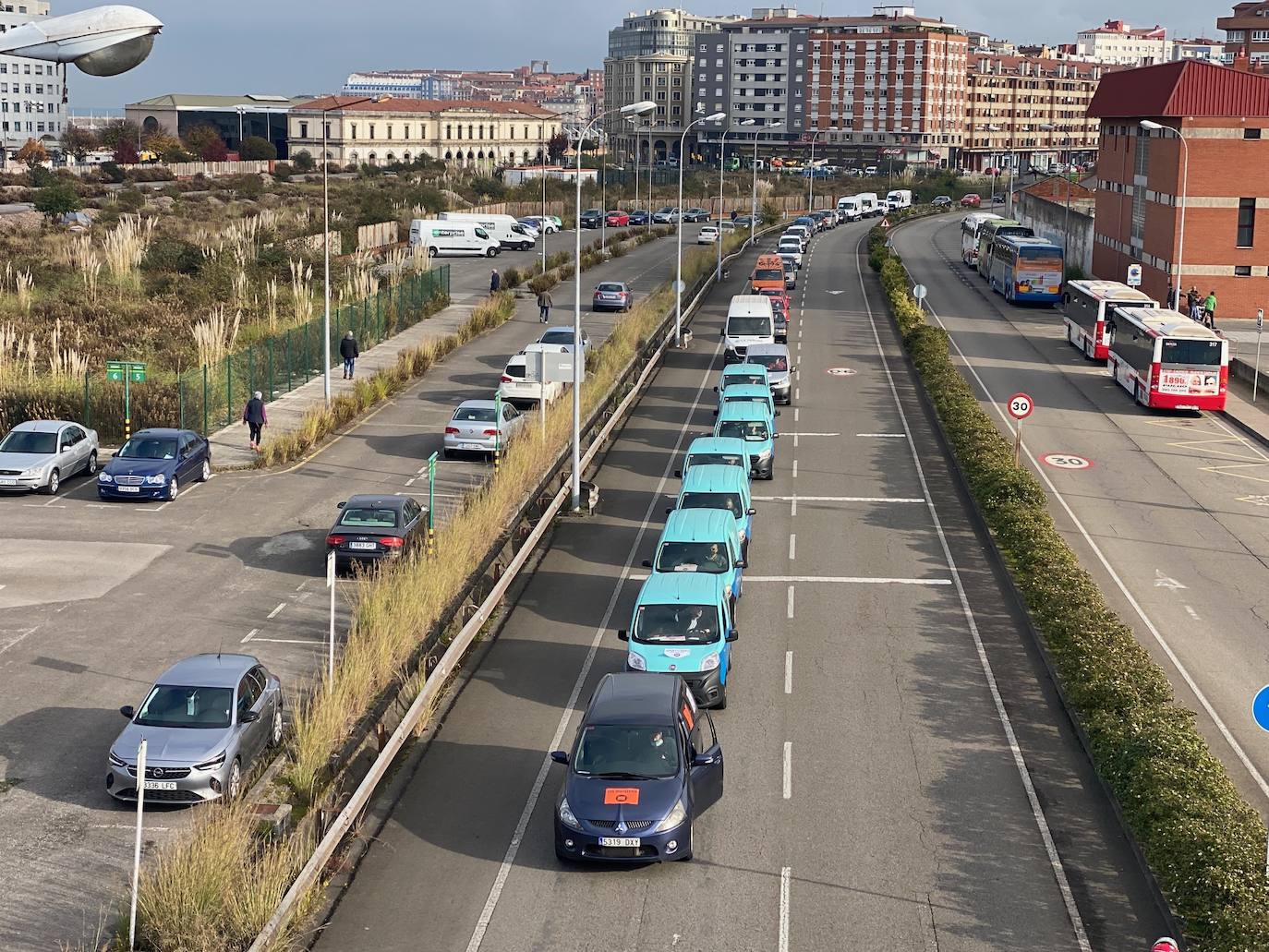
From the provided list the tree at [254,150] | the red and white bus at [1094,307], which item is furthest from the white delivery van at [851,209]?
the red and white bus at [1094,307]

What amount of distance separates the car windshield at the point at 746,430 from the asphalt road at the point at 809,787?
11.7 ft

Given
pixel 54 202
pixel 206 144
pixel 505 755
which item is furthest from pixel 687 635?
pixel 206 144

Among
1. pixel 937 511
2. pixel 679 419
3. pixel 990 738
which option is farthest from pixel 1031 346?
pixel 990 738

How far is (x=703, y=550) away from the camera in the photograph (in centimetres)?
2414

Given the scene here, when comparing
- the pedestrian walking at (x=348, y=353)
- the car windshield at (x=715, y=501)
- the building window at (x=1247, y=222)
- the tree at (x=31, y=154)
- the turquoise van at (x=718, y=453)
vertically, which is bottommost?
the car windshield at (x=715, y=501)

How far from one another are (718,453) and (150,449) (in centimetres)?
1212

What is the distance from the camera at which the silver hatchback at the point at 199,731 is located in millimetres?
17000

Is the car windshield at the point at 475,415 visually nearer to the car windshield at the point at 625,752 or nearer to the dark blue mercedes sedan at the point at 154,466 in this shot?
the dark blue mercedes sedan at the point at 154,466

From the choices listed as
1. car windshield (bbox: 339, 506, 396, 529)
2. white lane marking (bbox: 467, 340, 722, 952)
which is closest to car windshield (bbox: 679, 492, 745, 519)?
white lane marking (bbox: 467, 340, 722, 952)

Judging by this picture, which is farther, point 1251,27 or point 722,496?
point 1251,27

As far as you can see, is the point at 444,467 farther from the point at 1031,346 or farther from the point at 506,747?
the point at 1031,346

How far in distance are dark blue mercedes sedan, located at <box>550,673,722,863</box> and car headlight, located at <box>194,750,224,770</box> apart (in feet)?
12.6

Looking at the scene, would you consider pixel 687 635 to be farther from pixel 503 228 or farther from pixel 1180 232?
pixel 503 228

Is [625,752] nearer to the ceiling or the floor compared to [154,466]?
nearer to the floor
